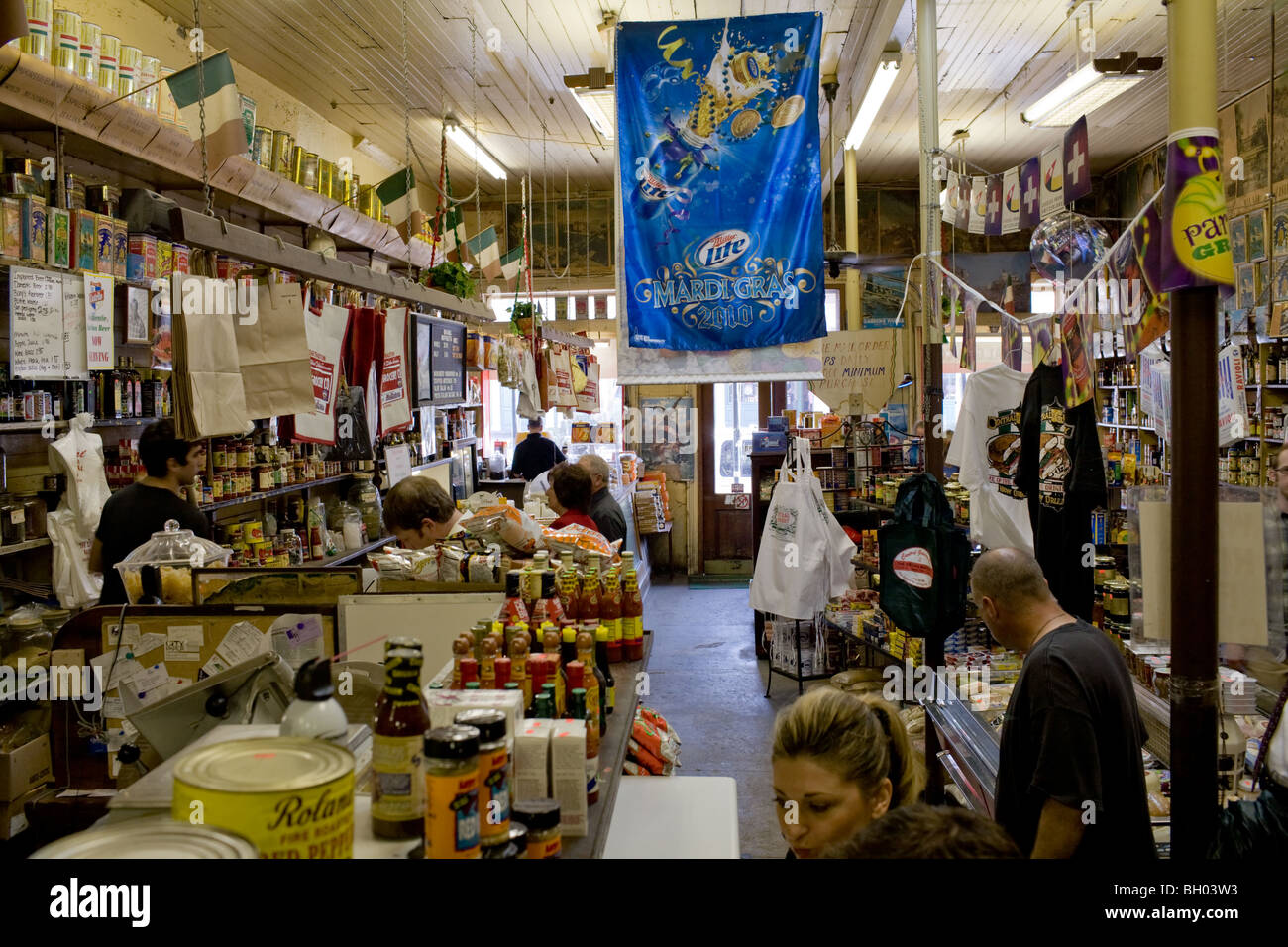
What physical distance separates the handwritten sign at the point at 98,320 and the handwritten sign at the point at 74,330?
20mm

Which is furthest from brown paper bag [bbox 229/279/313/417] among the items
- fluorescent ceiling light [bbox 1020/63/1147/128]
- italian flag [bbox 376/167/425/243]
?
fluorescent ceiling light [bbox 1020/63/1147/128]

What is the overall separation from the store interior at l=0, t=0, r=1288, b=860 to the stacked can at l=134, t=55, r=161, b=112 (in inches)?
0.9

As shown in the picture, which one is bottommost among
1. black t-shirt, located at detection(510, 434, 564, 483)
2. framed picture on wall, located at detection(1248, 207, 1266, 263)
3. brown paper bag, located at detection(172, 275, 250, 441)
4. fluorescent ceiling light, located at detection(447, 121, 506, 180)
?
black t-shirt, located at detection(510, 434, 564, 483)

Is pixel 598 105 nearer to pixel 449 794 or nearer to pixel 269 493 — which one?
pixel 269 493

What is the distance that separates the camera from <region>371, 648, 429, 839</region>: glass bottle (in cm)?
132

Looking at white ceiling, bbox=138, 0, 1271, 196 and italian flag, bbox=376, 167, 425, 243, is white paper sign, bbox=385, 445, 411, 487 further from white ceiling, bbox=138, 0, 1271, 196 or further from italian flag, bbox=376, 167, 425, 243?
white ceiling, bbox=138, 0, 1271, 196

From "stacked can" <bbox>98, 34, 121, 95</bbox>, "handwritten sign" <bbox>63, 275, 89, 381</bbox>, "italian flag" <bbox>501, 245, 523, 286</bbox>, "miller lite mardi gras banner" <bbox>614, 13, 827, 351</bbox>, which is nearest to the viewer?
"miller lite mardi gras banner" <bbox>614, 13, 827, 351</bbox>

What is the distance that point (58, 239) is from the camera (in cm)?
437

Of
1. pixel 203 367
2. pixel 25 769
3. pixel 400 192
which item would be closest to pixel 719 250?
pixel 203 367

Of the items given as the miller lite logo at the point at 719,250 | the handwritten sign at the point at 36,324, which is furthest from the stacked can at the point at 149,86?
the miller lite logo at the point at 719,250

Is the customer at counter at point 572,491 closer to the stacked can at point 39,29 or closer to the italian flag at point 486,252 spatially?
the stacked can at point 39,29

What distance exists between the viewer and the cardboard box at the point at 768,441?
8.48m

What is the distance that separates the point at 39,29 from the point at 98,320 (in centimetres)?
139

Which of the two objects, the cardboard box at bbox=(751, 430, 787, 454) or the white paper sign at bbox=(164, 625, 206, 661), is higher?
the cardboard box at bbox=(751, 430, 787, 454)
